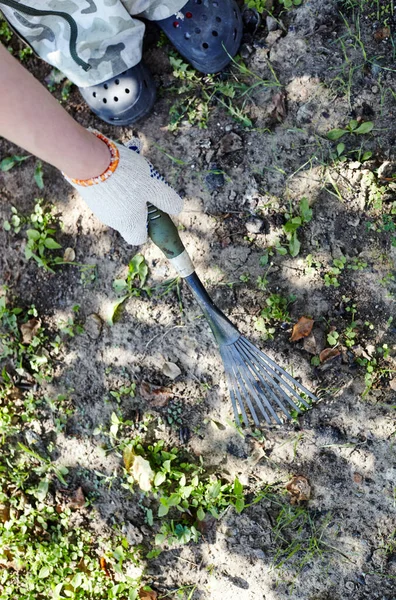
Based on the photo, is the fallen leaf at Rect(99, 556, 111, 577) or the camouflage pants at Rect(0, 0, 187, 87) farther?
the fallen leaf at Rect(99, 556, 111, 577)

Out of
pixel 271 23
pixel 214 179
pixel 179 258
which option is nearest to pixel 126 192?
pixel 179 258

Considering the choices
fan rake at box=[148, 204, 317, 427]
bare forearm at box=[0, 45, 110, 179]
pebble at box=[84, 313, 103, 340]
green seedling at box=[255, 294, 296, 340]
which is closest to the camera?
bare forearm at box=[0, 45, 110, 179]

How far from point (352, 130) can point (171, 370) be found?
4.26 ft

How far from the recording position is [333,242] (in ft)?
8.02

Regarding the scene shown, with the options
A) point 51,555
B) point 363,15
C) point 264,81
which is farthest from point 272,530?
point 363,15

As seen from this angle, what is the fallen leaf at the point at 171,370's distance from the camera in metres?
2.54

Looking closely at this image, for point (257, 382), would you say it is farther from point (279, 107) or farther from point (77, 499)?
point (279, 107)

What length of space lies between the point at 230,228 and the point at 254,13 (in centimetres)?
97

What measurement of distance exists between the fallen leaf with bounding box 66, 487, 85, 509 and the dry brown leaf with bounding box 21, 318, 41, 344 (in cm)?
74

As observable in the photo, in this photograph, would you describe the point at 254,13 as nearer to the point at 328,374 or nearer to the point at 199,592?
the point at 328,374

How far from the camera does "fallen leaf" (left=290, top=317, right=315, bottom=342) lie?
95.2 inches

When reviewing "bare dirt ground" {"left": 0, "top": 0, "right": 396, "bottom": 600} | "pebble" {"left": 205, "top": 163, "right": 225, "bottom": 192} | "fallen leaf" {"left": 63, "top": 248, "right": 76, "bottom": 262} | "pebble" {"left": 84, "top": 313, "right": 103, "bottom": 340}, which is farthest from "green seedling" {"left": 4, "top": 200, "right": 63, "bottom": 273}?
"pebble" {"left": 205, "top": 163, "right": 225, "bottom": 192}

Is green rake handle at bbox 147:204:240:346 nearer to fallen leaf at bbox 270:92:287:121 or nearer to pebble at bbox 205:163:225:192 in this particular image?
pebble at bbox 205:163:225:192

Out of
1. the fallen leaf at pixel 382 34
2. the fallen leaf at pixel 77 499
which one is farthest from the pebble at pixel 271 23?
the fallen leaf at pixel 77 499
